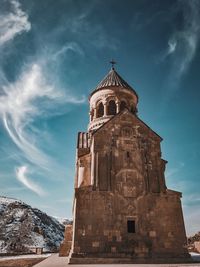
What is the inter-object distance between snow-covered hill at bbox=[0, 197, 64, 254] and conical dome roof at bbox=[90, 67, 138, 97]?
2256 centimetres

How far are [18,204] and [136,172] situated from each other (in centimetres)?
3996

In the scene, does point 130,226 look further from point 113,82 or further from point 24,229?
point 24,229

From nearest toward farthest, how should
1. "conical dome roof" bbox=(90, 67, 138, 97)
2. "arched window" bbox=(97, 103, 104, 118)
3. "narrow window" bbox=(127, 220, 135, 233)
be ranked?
"narrow window" bbox=(127, 220, 135, 233) → "arched window" bbox=(97, 103, 104, 118) → "conical dome roof" bbox=(90, 67, 138, 97)

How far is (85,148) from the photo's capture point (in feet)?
56.7

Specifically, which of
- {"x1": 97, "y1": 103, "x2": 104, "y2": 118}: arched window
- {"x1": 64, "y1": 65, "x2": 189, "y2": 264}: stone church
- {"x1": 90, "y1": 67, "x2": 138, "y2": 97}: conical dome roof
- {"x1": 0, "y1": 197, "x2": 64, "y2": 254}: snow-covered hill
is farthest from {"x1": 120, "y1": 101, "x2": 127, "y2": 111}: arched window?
{"x1": 0, "y1": 197, "x2": 64, "y2": 254}: snow-covered hill

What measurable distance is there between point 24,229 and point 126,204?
102 feet

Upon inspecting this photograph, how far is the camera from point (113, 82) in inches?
773

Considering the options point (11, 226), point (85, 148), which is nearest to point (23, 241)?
point (11, 226)

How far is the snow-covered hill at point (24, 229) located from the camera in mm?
33031

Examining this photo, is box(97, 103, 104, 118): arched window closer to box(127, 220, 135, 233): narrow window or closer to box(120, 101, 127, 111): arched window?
box(120, 101, 127, 111): arched window

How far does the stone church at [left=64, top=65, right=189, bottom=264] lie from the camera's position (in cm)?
1152

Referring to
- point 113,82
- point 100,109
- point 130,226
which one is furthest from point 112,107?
point 130,226

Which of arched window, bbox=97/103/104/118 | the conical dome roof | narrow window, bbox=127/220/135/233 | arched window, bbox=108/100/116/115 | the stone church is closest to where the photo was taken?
the stone church

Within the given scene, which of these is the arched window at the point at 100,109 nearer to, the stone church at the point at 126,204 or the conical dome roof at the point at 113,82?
the conical dome roof at the point at 113,82
